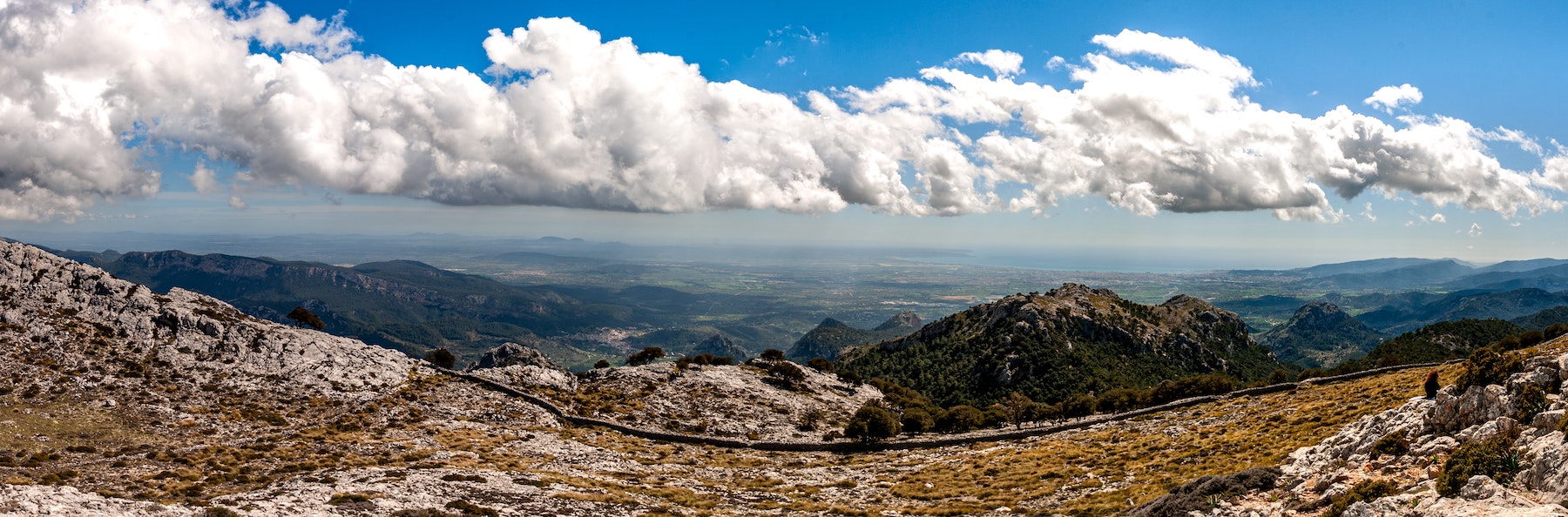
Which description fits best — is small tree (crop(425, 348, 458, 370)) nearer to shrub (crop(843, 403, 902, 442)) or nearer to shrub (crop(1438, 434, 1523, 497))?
shrub (crop(843, 403, 902, 442))

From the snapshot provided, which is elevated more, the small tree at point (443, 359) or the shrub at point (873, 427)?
the small tree at point (443, 359)

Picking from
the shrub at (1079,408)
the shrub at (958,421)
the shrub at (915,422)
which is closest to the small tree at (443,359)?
the shrub at (915,422)

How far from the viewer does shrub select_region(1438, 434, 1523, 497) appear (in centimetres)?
1755

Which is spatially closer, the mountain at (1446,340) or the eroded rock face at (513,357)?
the eroded rock face at (513,357)

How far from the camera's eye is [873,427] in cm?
6406

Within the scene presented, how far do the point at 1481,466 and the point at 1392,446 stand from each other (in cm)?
517

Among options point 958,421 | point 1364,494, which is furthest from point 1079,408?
point 1364,494

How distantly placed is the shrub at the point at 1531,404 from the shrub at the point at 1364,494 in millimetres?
5713

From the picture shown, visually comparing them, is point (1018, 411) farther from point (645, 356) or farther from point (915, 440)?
point (645, 356)

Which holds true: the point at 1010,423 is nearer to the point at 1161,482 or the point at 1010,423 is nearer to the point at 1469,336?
the point at 1161,482

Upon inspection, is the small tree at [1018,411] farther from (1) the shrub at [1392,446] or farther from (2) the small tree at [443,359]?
(2) the small tree at [443,359]

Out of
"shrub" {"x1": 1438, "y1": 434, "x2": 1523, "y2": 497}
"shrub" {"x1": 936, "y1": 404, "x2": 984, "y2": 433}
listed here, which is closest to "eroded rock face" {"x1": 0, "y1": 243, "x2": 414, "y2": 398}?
"shrub" {"x1": 936, "y1": 404, "x2": 984, "y2": 433}

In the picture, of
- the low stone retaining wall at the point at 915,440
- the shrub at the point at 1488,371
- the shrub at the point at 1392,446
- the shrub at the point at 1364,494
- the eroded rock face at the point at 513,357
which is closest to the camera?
the shrub at the point at 1364,494

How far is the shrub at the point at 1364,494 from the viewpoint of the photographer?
19.0 m
